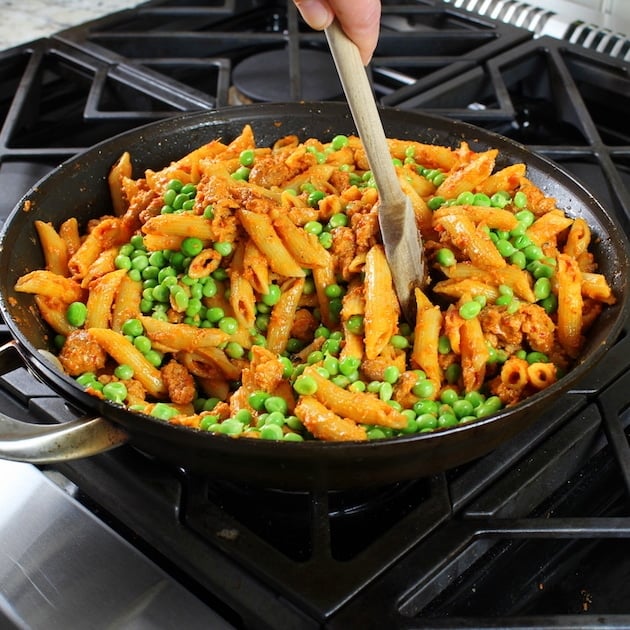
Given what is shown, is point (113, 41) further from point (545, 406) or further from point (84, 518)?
point (545, 406)

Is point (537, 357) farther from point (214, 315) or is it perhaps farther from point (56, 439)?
point (56, 439)

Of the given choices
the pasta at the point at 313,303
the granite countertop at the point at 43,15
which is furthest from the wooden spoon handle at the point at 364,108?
the granite countertop at the point at 43,15

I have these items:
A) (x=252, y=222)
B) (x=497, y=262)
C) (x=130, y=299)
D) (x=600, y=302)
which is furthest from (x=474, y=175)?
(x=130, y=299)

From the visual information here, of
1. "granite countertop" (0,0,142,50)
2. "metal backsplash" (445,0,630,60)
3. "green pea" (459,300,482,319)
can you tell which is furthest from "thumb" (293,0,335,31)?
"granite countertop" (0,0,142,50)

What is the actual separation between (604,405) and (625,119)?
1.29m

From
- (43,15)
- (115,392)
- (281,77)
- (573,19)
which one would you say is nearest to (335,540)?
(115,392)

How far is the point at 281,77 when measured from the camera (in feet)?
7.48

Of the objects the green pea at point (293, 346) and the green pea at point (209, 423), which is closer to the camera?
the green pea at point (209, 423)

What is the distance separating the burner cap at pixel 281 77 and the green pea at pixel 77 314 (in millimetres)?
1055

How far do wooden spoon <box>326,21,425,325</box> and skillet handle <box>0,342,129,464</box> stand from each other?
1.74 ft

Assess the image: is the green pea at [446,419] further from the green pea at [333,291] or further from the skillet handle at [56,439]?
the skillet handle at [56,439]

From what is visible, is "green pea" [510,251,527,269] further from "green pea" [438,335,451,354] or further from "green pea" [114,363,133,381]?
"green pea" [114,363,133,381]

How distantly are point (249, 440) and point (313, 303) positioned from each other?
0.47 meters

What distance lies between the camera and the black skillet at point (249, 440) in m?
1.00
